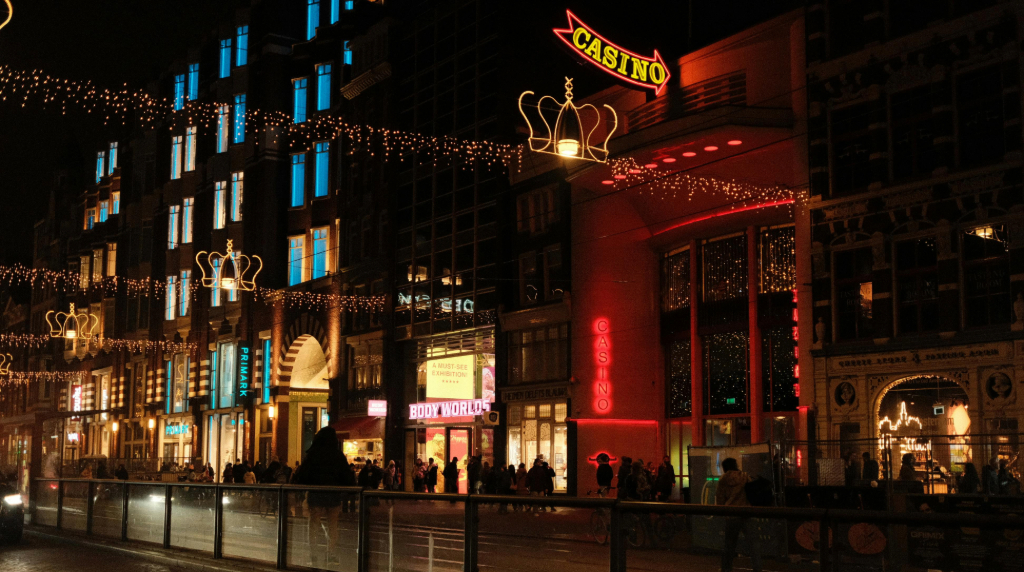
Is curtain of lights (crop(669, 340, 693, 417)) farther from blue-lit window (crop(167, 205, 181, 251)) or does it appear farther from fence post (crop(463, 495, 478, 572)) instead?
blue-lit window (crop(167, 205, 181, 251))

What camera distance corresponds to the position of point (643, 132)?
31.1 m

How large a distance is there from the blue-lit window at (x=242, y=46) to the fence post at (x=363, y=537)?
4924cm

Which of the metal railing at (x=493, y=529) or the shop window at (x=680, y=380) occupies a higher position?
the shop window at (x=680, y=380)

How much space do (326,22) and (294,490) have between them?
46.2 meters

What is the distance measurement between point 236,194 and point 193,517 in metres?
42.4

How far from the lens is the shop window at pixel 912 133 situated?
26.0 metres

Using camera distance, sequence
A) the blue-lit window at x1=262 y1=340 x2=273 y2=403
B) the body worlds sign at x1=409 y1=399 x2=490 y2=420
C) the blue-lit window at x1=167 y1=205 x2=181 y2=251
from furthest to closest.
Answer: the blue-lit window at x1=167 y1=205 x2=181 y2=251 → the blue-lit window at x1=262 y1=340 x2=273 y2=403 → the body worlds sign at x1=409 y1=399 x2=490 y2=420

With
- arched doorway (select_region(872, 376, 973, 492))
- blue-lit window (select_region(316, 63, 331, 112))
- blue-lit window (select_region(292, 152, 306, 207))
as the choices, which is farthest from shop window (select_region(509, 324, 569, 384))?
blue-lit window (select_region(316, 63, 331, 112))

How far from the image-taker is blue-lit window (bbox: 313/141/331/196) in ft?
173

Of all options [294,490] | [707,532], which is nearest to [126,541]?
[294,490]

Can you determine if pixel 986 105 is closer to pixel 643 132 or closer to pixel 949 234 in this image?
pixel 949 234

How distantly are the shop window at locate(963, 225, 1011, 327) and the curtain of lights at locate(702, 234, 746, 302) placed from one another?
8614mm

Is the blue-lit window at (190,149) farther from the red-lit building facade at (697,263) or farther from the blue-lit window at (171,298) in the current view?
the red-lit building facade at (697,263)

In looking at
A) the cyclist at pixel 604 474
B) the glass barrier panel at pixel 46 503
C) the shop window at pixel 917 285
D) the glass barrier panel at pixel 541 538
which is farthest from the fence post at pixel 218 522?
the shop window at pixel 917 285
